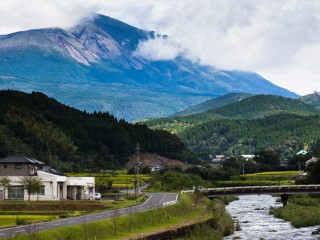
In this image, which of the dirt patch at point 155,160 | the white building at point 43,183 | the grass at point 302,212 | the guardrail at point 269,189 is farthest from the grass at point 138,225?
the dirt patch at point 155,160

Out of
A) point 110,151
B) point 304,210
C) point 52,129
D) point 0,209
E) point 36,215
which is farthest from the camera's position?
point 110,151

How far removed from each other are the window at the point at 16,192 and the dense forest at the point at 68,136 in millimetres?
41157

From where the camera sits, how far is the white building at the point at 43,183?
7894cm

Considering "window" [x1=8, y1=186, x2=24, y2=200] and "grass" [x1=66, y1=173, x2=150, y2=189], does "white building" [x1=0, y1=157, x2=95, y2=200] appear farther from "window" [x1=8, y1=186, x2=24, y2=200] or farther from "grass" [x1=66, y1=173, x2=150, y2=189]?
"grass" [x1=66, y1=173, x2=150, y2=189]

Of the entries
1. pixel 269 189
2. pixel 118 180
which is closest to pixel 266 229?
pixel 269 189

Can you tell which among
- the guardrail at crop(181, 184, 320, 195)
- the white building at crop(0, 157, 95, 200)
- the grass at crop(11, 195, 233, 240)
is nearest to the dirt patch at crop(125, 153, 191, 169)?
the guardrail at crop(181, 184, 320, 195)

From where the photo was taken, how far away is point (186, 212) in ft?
192

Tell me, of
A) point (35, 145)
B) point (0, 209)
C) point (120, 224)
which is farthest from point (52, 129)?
point (120, 224)

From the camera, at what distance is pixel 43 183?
79688 mm

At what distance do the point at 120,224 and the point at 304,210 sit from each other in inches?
1438

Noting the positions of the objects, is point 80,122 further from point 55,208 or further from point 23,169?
point 55,208

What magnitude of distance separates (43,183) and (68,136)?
7813cm

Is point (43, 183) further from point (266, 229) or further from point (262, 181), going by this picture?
point (262, 181)

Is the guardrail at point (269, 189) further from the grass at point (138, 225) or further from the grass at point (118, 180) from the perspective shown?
the grass at point (138, 225)
